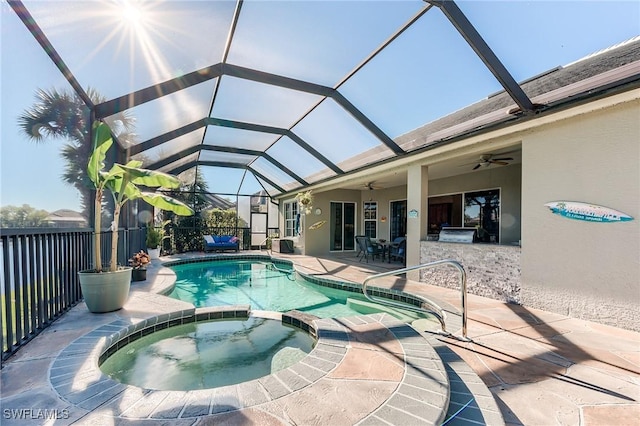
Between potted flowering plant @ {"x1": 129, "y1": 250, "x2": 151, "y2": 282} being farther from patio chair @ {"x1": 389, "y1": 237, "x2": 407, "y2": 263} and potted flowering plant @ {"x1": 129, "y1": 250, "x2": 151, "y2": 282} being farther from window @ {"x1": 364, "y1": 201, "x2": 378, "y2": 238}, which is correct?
window @ {"x1": 364, "y1": 201, "x2": 378, "y2": 238}

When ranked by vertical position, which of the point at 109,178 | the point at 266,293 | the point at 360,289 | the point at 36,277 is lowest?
the point at 266,293

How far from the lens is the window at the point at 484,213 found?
8.09m

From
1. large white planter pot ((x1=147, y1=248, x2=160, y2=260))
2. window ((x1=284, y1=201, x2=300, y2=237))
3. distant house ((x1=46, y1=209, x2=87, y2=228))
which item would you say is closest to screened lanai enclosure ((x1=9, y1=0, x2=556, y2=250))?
distant house ((x1=46, y1=209, x2=87, y2=228))

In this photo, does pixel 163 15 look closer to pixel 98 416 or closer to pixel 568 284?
pixel 98 416

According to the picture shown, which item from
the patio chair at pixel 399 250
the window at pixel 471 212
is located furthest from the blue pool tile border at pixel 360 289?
the window at pixel 471 212

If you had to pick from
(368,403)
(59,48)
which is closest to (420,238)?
(368,403)

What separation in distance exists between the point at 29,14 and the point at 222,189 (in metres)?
12.4

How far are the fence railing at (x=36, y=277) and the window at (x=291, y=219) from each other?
965 centimetres

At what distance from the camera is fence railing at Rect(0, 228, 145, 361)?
260 centimetres

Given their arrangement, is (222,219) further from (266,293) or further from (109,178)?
(109,178)

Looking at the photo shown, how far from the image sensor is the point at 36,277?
3.18 m

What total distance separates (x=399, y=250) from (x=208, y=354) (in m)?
6.89

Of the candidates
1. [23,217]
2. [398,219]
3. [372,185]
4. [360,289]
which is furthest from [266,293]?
[398,219]

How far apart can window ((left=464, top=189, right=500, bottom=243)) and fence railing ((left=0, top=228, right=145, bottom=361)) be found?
874cm
